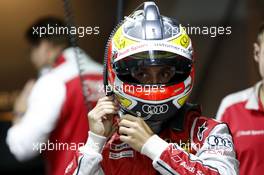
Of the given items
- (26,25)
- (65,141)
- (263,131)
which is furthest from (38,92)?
(26,25)

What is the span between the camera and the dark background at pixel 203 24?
3.37 metres

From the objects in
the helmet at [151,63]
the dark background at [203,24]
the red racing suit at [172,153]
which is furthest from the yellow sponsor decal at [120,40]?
the dark background at [203,24]

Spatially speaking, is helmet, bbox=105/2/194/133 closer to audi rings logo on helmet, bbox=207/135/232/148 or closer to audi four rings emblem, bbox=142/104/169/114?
audi four rings emblem, bbox=142/104/169/114

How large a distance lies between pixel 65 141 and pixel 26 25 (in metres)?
1.84

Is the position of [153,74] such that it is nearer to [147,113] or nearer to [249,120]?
[147,113]

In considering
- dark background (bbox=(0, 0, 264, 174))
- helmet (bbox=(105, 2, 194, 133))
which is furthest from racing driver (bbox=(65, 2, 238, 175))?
dark background (bbox=(0, 0, 264, 174))

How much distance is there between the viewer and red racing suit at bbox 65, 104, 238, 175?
66.2 inches

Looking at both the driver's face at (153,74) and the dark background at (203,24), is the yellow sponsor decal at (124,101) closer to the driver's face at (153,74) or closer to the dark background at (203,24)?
the driver's face at (153,74)

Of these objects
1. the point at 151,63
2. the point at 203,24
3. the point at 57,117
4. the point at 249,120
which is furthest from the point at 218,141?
the point at 203,24

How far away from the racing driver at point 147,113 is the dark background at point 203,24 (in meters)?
0.88

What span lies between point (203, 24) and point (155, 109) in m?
1.70

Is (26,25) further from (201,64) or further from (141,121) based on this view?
(141,121)

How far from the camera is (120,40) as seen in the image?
1.81 m

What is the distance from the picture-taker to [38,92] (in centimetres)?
274
